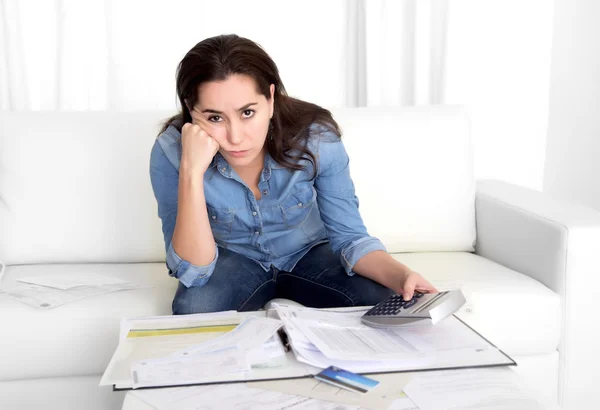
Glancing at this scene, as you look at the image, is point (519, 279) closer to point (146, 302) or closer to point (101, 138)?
point (146, 302)

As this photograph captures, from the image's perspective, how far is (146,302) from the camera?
1.77m

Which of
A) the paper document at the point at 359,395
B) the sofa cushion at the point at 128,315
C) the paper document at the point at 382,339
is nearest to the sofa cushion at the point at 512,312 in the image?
the sofa cushion at the point at 128,315

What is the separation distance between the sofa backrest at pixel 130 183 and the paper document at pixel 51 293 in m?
0.27

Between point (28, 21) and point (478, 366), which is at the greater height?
point (28, 21)

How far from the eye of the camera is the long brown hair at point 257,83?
1.55 metres

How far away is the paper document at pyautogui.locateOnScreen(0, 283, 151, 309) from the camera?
173cm

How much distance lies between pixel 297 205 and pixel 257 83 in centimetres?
37

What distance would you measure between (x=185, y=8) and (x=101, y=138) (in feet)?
2.59

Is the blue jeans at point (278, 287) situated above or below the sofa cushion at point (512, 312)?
above

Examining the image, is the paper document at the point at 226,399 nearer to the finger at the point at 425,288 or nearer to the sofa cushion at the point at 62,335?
the finger at the point at 425,288

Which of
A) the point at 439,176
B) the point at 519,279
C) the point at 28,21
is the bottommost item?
the point at 519,279

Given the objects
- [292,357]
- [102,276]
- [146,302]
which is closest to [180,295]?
[146,302]

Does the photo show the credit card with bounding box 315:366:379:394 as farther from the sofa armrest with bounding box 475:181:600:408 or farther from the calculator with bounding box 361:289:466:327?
the sofa armrest with bounding box 475:181:600:408

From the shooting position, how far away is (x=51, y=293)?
1.81 metres
